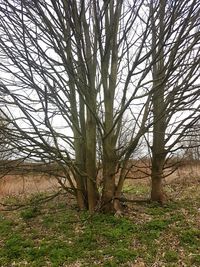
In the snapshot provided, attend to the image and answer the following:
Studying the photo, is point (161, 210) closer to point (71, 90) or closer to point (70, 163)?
point (70, 163)

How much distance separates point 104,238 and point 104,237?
29mm

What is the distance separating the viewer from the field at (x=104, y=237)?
5477 millimetres

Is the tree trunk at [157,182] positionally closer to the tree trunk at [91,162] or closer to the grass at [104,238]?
the grass at [104,238]

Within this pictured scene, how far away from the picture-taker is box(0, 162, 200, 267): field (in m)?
5.48

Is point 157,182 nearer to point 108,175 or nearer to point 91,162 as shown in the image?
point 108,175

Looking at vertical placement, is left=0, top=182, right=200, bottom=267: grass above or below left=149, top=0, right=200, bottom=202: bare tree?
below

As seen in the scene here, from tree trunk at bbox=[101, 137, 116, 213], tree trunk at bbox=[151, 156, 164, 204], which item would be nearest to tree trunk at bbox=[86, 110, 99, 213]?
tree trunk at bbox=[101, 137, 116, 213]

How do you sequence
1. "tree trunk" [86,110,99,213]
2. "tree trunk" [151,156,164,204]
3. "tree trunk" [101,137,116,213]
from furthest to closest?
"tree trunk" [151,156,164,204]
"tree trunk" [86,110,99,213]
"tree trunk" [101,137,116,213]

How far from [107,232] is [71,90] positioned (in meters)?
3.11

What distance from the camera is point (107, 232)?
623cm

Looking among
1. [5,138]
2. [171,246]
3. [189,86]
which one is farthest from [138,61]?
[171,246]

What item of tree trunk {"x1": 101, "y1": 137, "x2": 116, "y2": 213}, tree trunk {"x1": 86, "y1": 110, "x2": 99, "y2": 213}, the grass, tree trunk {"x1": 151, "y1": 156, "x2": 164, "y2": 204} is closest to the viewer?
the grass

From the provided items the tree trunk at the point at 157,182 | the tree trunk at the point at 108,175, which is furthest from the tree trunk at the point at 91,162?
the tree trunk at the point at 157,182

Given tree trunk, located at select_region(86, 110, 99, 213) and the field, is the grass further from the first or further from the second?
tree trunk, located at select_region(86, 110, 99, 213)
